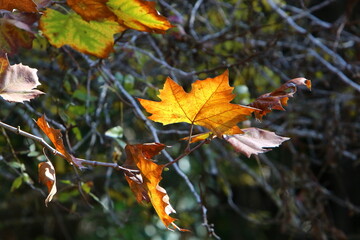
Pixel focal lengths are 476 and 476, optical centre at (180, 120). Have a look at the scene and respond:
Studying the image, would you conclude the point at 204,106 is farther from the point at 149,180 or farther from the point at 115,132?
the point at 115,132

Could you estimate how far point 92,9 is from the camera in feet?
3.11

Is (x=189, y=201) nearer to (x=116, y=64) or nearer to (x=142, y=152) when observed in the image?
(x=116, y=64)

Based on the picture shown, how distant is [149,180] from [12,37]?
521 mm

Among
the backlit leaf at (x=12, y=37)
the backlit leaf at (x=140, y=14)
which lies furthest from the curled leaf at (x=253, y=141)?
the backlit leaf at (x=12, y=37)

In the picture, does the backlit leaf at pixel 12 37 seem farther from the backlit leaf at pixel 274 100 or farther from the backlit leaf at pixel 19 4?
the backlit leaf at pixel 274 100

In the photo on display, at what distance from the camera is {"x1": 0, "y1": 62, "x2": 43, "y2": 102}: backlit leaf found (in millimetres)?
777

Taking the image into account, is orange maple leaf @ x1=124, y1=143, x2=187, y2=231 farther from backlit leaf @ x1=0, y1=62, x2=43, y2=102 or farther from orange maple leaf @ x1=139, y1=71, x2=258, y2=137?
backlit leaf @ x1=0, y1=62, x2=43, y2=102

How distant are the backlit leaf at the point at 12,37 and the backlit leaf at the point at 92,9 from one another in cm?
15

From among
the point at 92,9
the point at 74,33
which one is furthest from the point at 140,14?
the point at 74,33

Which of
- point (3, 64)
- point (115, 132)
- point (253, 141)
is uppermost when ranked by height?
point (3, 64)

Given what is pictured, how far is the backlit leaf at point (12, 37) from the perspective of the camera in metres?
1.03

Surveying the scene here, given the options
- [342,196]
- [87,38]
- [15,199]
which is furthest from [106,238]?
[87,38]

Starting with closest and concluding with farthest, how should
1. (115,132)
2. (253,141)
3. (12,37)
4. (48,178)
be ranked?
1. (48,178)
2. (253,141)
3. (12,37)
4. (115,132)

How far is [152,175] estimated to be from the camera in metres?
0.74
